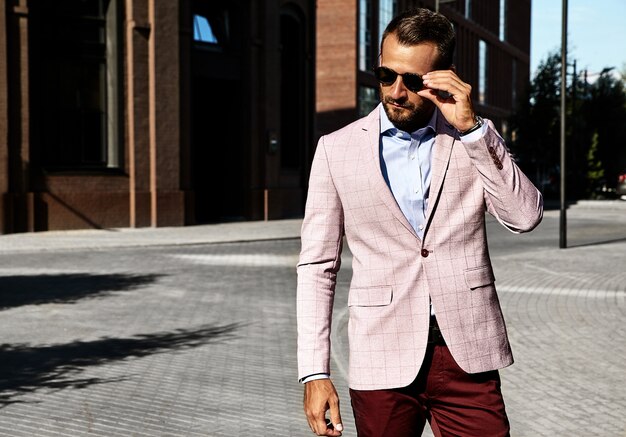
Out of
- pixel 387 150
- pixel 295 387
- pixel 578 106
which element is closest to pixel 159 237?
pixel 295 387

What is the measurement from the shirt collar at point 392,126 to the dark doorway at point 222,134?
94.0ft

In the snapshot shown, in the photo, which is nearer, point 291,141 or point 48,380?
point 48,380

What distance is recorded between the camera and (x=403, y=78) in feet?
9.06

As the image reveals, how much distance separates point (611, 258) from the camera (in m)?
17.7

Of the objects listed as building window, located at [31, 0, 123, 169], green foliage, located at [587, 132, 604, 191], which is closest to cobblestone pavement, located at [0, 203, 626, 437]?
building window, located at [31, 0, 123, 169]

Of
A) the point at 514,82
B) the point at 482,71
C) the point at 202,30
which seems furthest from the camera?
the point at 514,82

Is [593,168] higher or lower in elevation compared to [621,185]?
higher

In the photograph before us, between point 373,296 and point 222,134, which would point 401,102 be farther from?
point 222,134

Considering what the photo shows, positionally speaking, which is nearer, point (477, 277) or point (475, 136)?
point (475, 136)

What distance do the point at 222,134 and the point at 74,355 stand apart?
80.3 feet

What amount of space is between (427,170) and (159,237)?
20787 millimetres

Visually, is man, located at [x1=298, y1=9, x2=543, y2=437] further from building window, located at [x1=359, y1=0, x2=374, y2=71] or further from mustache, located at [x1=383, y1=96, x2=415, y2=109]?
building window, located at [x1=359, y1=0, x2=374, y2=71]

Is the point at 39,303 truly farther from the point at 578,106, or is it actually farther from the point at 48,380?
the point at 578,106

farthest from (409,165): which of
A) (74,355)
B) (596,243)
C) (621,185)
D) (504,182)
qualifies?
(621,185)
